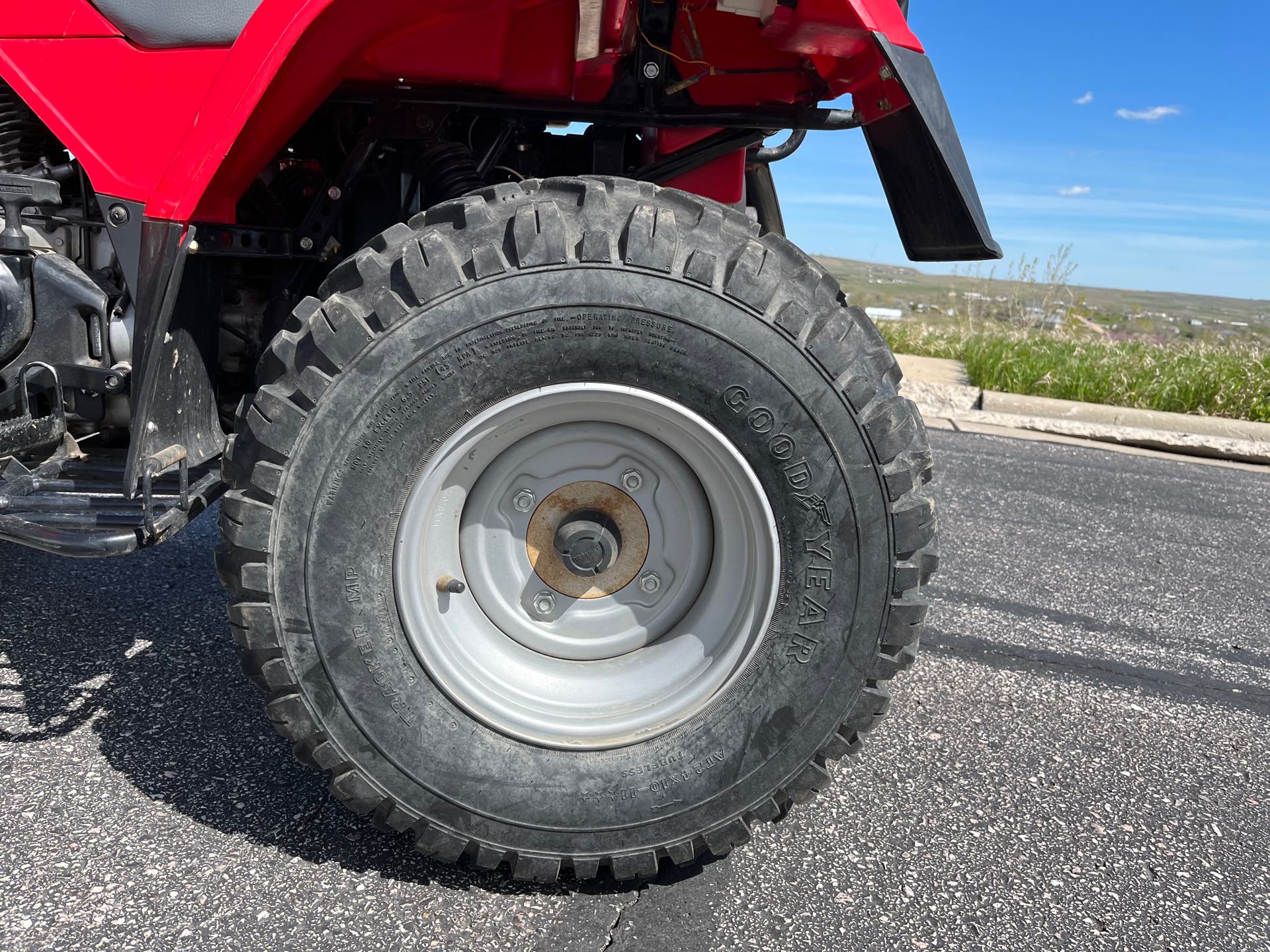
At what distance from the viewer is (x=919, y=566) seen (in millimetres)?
1746

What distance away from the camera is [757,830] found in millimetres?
2002

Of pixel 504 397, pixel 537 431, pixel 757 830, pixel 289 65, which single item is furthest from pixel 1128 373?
pixel 289 65

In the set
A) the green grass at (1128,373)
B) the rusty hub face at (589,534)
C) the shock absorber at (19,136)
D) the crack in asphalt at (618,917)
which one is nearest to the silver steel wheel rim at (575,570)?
the rusty hub face at (589,534)

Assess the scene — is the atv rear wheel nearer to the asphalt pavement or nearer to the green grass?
the asphalt pavement

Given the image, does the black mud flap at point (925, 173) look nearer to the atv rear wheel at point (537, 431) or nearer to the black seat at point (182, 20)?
the atv rear wheel at point (537, 431)

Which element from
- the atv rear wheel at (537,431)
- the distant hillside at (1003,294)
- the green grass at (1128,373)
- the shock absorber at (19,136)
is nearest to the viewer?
the atv rear wheel at (537,431)

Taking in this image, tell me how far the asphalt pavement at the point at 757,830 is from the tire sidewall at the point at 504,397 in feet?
0.66

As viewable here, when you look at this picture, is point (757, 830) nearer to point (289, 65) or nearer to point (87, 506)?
point (87, 506)

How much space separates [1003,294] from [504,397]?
36.9 feet

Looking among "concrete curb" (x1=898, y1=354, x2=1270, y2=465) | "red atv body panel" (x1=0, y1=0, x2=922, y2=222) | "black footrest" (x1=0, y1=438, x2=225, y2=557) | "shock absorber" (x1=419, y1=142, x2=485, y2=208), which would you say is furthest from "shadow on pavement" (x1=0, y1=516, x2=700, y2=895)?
"concrete curb" (x1=898, y1=354, x2=1270, y2=465)

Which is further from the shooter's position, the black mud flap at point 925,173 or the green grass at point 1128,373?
the green grass at point 1128,373

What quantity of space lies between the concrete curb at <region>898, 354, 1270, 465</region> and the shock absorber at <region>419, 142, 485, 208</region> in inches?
207

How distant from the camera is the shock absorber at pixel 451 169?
85.4 inches

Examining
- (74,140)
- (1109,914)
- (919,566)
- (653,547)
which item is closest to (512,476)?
(653,547)
